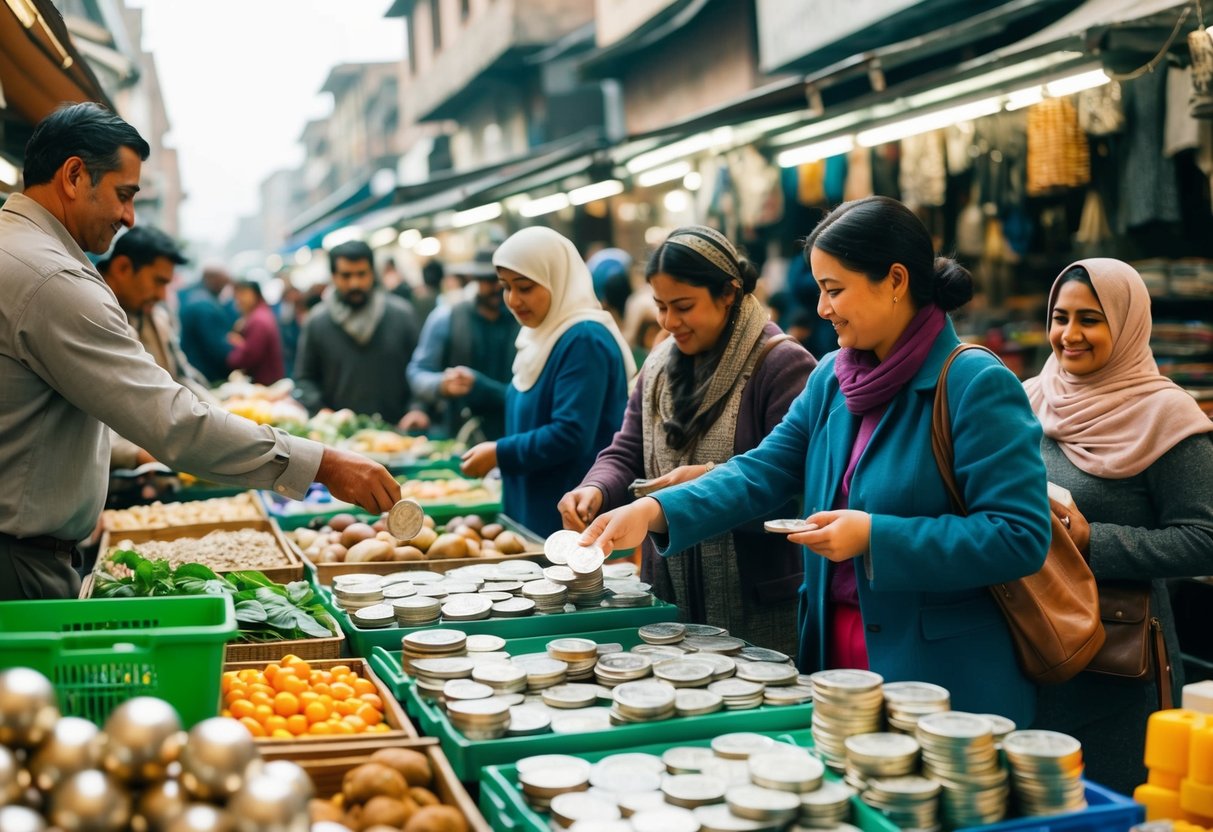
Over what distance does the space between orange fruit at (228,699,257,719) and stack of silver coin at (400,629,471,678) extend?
40 cm

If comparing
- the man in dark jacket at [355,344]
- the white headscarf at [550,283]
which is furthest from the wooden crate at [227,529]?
the man in dark jacket at [355,344]

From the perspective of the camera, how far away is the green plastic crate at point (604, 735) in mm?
2350

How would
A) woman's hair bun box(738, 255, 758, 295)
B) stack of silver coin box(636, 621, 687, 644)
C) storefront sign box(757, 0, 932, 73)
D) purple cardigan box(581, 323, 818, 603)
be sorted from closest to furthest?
stack of silver coin box(636, 621, 687, 644), purple cardigan box(581, 323, 818, 603), woman's hair bun box(738, 255, 758, 295), storefront sign box(757, 0, 932, 73)

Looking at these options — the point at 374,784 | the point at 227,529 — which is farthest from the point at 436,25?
the point at 374,784

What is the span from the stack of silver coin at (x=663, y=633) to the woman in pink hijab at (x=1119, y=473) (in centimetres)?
117

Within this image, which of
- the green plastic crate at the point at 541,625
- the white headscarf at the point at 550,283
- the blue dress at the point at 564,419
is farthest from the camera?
the white headscarf at the point at 550,283

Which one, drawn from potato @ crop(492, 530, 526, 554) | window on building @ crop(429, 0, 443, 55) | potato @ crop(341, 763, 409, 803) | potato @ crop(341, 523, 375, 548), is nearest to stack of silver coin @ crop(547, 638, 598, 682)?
potato @ crop(341, 763, 409, 803)

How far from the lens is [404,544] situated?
4.37m

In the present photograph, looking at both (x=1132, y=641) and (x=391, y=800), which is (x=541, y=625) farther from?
(x=1132, y=641)

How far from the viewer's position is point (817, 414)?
3.08m

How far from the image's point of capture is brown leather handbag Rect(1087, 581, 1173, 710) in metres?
3.30

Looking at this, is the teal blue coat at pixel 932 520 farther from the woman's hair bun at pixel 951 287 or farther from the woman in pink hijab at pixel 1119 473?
the woman in pink hijab at pixel 1119 473

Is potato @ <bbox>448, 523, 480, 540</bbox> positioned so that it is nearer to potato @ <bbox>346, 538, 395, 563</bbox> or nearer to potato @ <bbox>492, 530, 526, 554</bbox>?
potato @ <bbox>492, 530, 526, 554</bbox>

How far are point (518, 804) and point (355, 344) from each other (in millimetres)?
6497
